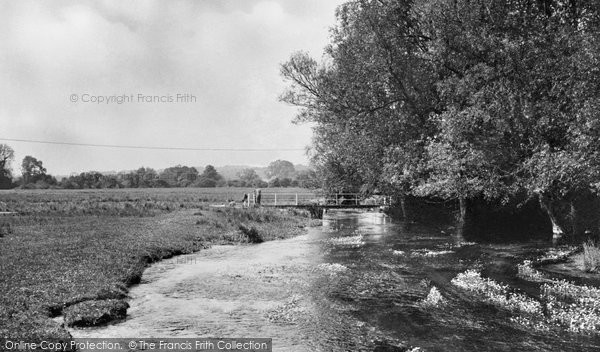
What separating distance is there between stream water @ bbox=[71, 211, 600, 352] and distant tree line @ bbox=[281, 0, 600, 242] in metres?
4.66

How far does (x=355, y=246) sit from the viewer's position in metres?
30.9

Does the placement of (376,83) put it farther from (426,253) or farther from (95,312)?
(95,312)

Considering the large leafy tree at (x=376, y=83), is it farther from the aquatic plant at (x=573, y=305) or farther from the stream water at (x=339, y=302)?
the aquatic plant at (x=573, y=305)

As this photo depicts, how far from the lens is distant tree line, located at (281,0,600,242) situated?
20.5m

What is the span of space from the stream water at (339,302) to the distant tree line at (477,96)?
15.3 feet

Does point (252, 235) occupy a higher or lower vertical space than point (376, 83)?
lower

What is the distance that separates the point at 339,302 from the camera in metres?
16.0

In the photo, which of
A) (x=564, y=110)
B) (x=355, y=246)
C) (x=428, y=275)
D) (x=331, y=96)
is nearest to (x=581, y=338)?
(x=428, y=275)

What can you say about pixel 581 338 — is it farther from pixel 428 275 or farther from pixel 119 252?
pixel 119 252

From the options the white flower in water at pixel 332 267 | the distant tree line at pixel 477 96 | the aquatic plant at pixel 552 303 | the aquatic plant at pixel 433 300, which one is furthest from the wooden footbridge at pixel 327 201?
the aquatic plant at pixel 433 300

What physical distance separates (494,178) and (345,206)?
3596cm

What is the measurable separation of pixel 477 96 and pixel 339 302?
12.9 m

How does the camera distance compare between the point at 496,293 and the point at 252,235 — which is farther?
the point at 252,235

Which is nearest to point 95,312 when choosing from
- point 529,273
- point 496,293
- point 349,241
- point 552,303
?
point 496,293
